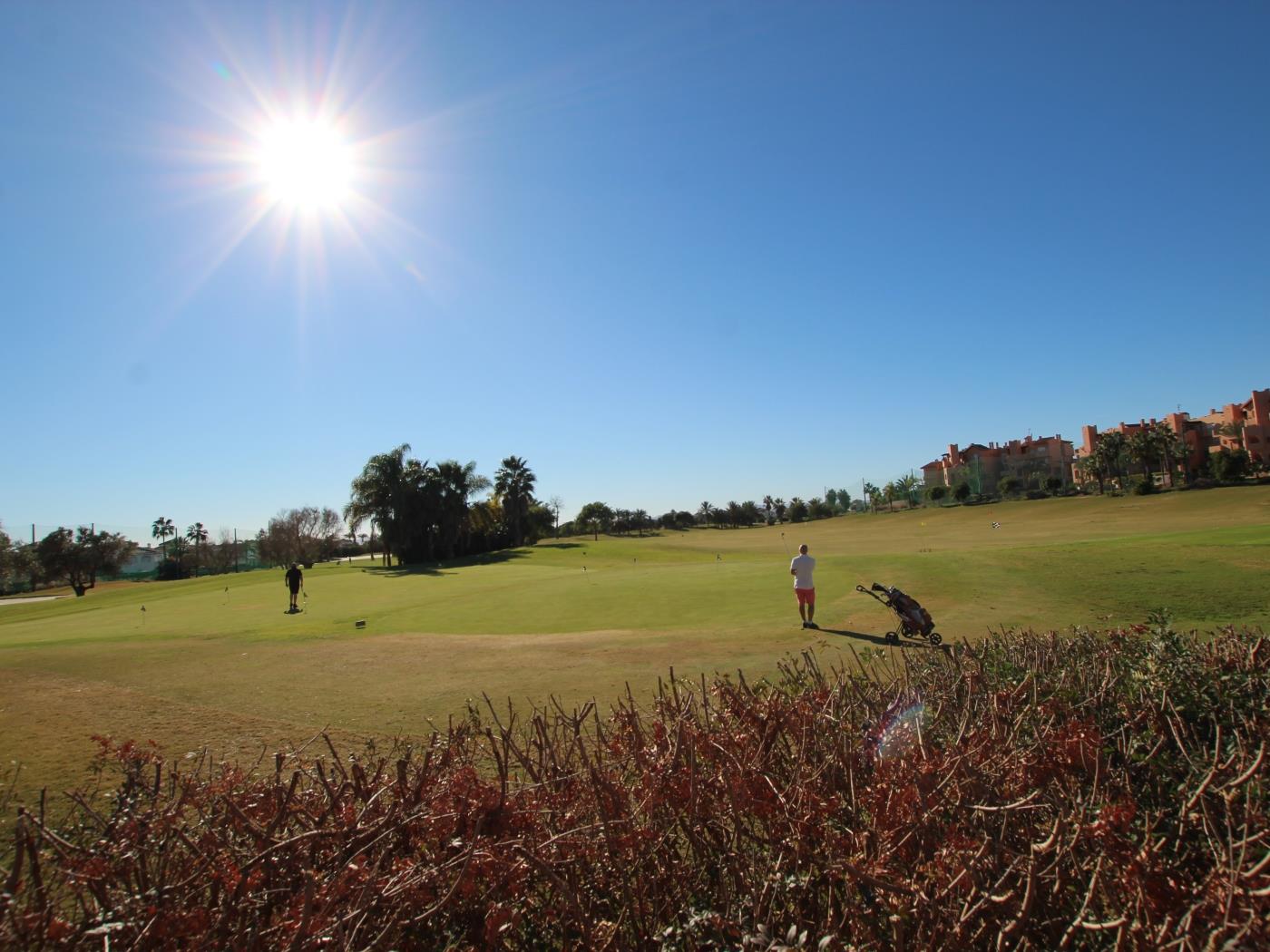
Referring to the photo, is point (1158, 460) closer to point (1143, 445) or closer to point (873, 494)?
point (1143, 445)

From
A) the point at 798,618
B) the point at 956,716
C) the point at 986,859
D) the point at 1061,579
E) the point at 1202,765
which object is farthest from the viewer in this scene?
the point at 1061,579

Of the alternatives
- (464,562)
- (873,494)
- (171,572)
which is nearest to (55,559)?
(171,572)

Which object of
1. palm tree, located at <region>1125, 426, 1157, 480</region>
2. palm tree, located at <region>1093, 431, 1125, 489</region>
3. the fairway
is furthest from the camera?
palm tree, located at <region>1093, 431, 1125, 489</region>

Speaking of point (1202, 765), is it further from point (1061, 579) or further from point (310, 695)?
point (1061, 579)

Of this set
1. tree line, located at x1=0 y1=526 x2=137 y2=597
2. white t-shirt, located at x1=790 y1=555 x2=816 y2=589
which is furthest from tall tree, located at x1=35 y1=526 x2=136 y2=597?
white t-shirt, located at x1=790 y1=555 x2=816 y2=589

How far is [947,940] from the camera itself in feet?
6.91

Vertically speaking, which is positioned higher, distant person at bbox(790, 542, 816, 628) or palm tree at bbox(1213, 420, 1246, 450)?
palm tree at bbox(1213, 420, 1246, 450)

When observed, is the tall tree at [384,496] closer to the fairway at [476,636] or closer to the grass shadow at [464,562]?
the grass shadow at [464,562]

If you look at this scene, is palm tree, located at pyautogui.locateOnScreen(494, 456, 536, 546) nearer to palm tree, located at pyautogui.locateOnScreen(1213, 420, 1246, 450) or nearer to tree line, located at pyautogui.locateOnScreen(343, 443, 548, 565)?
tree line, located at pyautogui.locateOnScreen(343, 443, 548, 565)

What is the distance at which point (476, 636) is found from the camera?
50.3 feet

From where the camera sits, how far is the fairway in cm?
774

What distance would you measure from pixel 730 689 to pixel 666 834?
6.69 ft

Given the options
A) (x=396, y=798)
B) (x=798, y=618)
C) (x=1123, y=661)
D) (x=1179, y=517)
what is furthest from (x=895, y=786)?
(x=1179, y=517)

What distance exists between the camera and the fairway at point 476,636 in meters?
7.74
